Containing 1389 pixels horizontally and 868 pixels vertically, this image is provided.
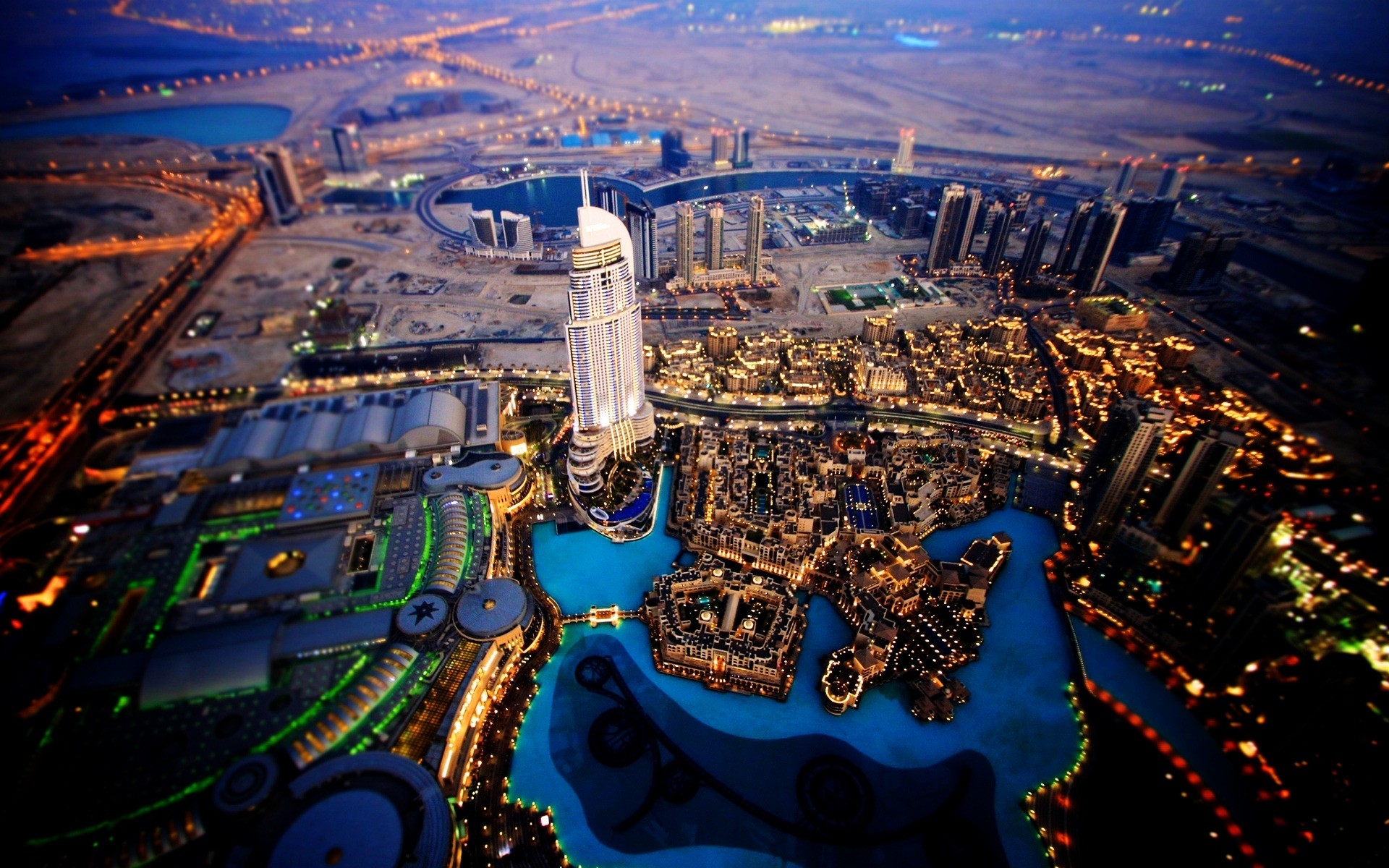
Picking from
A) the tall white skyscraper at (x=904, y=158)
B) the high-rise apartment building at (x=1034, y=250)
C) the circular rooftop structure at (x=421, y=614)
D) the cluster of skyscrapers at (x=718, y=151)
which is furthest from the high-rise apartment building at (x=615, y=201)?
the tall white skyscraper at (x=904, y=158)

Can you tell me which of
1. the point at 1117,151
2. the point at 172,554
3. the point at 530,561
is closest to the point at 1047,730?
the point at 530,561

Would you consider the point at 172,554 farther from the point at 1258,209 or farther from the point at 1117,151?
the point at 1117,151

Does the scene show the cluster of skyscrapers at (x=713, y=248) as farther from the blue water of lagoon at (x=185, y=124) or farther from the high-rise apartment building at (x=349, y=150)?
the blue water of lagoon at (x=185, y=124)

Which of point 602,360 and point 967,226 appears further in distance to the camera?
point 967,226

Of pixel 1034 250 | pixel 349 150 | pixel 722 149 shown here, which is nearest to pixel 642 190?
pixel 722 149

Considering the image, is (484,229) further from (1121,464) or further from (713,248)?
(1121,464)
